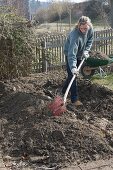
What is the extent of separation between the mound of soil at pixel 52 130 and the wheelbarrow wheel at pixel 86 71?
232 centimetres

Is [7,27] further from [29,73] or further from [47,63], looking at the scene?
[47,63]

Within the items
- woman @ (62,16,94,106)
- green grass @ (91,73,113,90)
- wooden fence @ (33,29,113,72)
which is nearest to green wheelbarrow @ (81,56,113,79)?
green grass @ (91,73,113,90)

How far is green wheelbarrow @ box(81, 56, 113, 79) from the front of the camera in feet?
32.8

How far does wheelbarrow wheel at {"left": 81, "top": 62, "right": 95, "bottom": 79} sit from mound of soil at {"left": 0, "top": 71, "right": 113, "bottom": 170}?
2320 millimetres

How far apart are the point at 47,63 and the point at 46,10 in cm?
2880

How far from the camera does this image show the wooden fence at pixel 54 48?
34.6ft

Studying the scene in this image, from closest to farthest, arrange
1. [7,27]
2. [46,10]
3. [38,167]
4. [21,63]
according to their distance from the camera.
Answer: [38,167] < [7,27] < [21,63] < [46,10]

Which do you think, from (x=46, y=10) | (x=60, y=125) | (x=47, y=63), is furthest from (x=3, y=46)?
(x=46, y=10)

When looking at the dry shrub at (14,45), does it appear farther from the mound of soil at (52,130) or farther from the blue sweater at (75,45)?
the blue sweater at (75,45)

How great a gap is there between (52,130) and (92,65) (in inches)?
191

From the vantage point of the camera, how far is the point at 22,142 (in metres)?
5.52

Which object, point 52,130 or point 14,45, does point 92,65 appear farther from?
point 52,130

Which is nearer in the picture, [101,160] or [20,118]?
[101,160]

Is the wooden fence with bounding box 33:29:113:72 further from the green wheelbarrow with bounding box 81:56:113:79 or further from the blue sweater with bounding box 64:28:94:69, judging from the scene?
the blue sweater with bounding box 64:28:94:69
